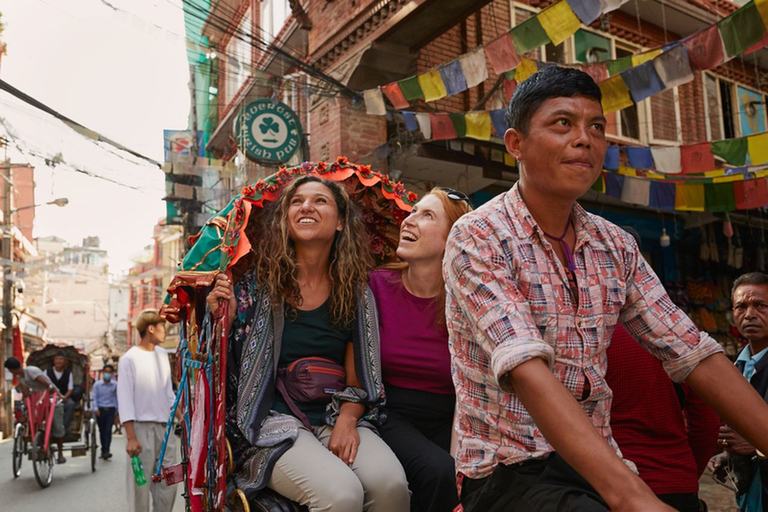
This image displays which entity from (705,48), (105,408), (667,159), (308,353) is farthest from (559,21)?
(105,408)

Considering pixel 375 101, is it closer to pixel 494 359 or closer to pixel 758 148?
pixel 758 148

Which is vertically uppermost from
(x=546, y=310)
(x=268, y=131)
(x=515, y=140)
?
(x=268, y=131)

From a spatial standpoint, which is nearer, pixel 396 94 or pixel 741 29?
pixel 741 29

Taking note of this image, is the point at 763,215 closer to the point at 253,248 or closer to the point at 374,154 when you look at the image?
the point at 374,154

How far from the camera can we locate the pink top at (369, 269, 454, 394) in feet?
11.1

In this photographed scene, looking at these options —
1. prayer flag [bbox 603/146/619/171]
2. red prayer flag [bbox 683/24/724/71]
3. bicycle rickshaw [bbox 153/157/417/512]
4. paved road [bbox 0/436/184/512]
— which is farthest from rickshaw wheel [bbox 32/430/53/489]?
red prayer flag [bbox 683/24/724/71]

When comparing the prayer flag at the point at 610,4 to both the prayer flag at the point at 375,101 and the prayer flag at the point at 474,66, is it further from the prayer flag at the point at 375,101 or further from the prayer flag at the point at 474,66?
the prayer flag at the point at 375,101

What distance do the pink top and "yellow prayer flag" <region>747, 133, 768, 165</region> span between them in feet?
18.9

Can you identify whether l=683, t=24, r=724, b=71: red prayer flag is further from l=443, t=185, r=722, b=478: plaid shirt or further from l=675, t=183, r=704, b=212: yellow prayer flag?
l=443, t=185, r=722, b=478: plaid shirt

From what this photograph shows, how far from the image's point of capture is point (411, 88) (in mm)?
8062

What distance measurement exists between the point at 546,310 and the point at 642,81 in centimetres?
591

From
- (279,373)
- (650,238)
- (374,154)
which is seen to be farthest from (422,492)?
(650,238)

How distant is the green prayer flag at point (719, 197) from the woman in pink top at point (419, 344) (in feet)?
25.1

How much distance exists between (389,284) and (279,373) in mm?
764
